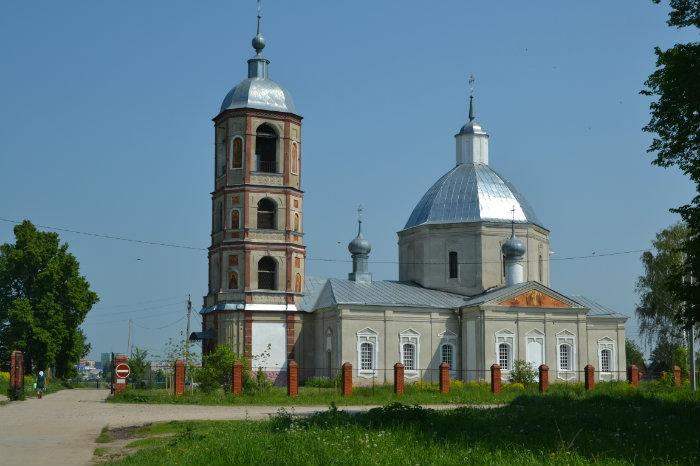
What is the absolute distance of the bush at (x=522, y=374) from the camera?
41062 millimetres

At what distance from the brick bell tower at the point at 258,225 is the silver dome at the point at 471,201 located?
7655 mm

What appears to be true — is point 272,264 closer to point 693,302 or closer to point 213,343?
point 213,343

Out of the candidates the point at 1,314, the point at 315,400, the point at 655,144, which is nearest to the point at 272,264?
the point at 315,400

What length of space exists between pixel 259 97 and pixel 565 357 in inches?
721

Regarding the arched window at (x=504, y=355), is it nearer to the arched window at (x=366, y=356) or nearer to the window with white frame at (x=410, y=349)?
the window with white frame at (x=410, y=349)

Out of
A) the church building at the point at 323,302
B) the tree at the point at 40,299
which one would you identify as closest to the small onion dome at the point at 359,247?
the church building at the point at 323,302

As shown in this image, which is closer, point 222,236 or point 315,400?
point 315,400

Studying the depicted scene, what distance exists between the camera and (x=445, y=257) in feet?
155

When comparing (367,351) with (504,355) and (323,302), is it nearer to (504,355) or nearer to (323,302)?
(323,302)

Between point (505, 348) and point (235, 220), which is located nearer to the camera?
point (235, 220)

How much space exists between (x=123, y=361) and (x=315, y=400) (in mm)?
7497

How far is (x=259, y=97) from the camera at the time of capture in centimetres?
4328

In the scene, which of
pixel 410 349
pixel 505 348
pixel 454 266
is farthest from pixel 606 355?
A: pixel 410 349

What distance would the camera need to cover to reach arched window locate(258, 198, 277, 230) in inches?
1704
